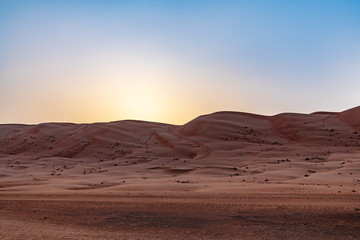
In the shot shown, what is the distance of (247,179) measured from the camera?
25.7 metres

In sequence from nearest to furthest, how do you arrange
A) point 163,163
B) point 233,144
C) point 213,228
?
point 213,228, point 163,163, point 233,144

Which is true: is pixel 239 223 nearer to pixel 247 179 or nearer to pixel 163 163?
pixel 247 179

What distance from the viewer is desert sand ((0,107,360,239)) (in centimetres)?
A: 1223

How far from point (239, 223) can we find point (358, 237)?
12.2 ft

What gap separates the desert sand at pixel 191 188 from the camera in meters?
12.2

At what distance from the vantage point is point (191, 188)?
2134 centimetres

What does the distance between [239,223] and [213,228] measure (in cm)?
107

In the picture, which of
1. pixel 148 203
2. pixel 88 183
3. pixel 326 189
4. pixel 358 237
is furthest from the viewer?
pixel 88 183

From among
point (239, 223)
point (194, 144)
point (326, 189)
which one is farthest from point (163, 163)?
point (239, 223)

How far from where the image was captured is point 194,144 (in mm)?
50781

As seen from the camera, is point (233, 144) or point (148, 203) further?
point (233, 144)

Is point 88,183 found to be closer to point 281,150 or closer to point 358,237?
point 358,237

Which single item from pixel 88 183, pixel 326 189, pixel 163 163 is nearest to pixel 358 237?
pixel 326 189

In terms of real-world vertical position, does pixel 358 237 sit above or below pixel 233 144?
below
